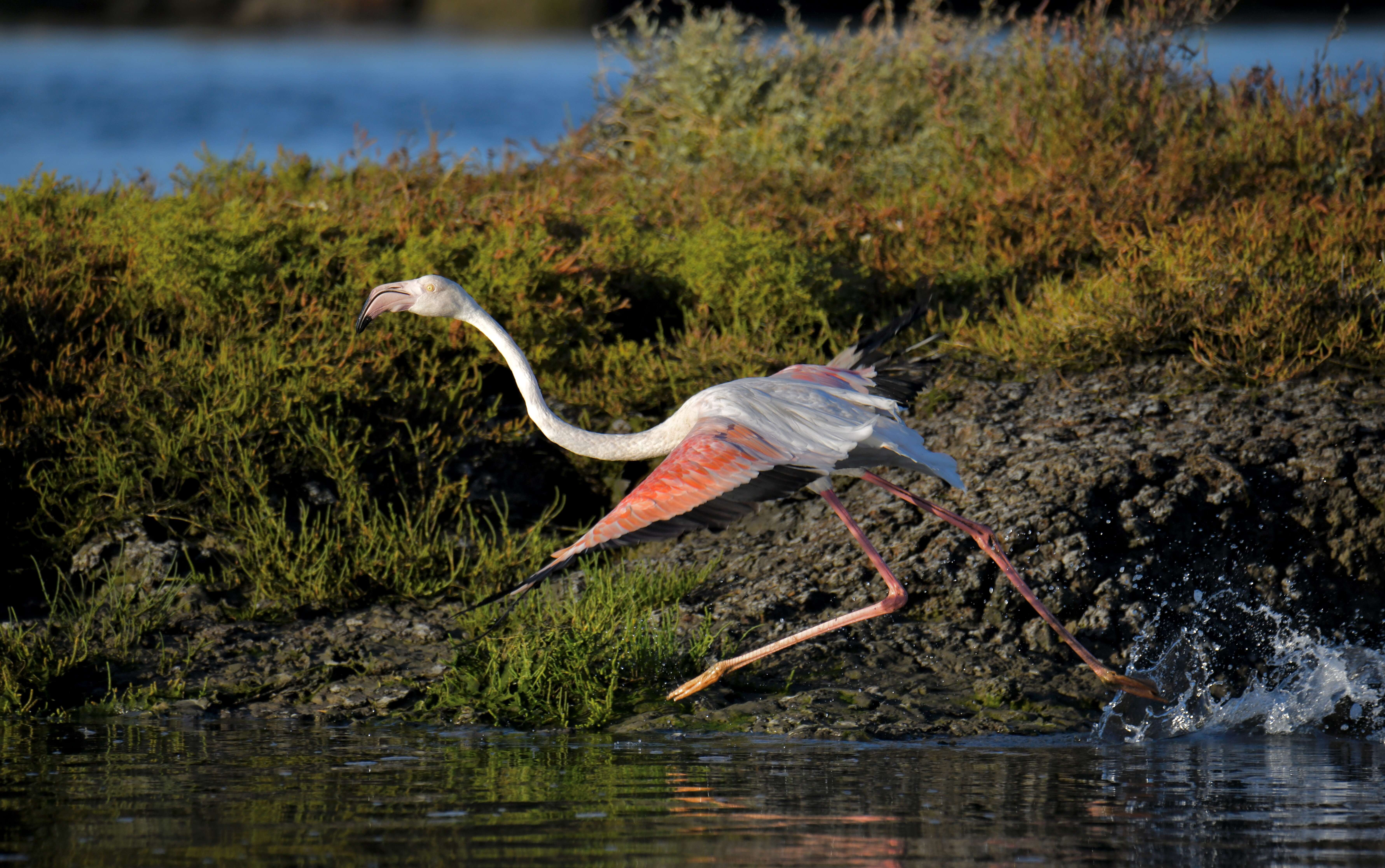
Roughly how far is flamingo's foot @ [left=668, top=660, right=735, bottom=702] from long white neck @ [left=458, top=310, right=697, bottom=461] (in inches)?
34.8

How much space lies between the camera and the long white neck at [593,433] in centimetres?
596

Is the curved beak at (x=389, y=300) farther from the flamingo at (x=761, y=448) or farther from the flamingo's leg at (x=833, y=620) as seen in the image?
the flamingo's leg at (x=833, y=620)

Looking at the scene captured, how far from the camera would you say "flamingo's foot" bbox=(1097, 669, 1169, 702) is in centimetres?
596

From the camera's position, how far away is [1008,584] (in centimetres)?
691

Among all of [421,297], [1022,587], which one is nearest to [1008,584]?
[1022,587]

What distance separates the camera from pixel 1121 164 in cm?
990

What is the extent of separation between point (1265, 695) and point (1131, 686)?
633mm

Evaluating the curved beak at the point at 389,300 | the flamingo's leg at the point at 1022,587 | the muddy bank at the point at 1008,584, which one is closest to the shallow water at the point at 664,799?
the flamingo's leg at the point at 1022,587

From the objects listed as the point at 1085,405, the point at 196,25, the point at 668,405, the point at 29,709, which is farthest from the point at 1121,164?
the point at 196,25

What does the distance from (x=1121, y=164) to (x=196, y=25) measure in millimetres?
48644

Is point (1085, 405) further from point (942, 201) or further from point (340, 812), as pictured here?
point (340, 812)

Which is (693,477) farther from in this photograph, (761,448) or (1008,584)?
(1008,584)

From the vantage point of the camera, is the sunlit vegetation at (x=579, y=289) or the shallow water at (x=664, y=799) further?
the sunlit vegetation at (x=579, y=289)

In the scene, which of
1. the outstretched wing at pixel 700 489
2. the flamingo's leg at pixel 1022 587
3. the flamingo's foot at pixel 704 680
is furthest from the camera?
the flamingo's leg at pixel 1022 587
